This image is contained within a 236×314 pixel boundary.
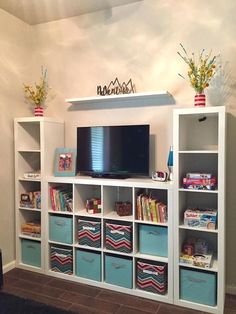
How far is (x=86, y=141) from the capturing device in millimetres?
2789

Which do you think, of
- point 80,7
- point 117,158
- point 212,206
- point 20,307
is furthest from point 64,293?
point 80,7

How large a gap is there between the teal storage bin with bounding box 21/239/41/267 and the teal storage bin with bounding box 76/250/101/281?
48 centimetres

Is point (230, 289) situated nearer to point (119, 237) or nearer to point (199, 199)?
point (199, 199)

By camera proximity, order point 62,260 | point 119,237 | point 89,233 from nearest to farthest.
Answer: point 119,237 < point 89,233 < point 62,260

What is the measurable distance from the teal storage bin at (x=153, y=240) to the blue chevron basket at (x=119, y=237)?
0.11 meters

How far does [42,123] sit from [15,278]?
5.18 feet

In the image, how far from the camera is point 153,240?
7.77 ft

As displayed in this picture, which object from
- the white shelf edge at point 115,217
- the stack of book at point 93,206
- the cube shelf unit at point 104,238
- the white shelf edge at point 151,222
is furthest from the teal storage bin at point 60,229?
the white shelf edge at point 151,222

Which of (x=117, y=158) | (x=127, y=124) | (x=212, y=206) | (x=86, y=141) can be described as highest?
(x=127, y=124)

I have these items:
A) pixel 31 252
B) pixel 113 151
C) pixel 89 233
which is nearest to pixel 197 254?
pixel 89 233

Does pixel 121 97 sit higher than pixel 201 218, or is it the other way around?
pixel 121 97

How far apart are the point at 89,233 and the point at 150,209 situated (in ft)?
2.15

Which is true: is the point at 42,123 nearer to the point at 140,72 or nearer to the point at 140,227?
the point at 140,72

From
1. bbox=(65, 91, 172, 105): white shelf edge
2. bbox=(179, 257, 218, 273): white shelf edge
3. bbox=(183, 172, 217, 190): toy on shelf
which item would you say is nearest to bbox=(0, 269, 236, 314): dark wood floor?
bbox=(179, 257, 218, 273): white shelf edge
